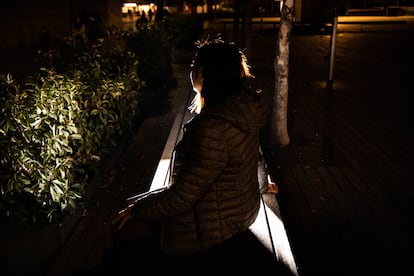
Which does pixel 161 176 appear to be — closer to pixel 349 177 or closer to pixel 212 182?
pixel 212 182

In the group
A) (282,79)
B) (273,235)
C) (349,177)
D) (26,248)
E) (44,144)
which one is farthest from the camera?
(282,79)

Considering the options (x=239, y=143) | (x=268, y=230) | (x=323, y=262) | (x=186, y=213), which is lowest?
(x=323, y=262)

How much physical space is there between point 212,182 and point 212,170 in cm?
8

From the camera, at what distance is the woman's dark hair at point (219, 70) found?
225 cm

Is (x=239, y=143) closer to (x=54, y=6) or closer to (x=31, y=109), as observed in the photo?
(x=31, y=109)

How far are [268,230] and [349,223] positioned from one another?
6.27ft

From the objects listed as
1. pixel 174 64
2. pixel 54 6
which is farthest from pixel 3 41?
pixel 174 64

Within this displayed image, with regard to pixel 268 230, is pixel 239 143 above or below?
above

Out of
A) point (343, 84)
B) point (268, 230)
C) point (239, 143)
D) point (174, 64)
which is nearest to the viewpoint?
point (239, 143)

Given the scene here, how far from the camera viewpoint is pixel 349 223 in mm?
4516

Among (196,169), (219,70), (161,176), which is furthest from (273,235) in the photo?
(161,176)

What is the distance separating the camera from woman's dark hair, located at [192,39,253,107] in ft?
7.39

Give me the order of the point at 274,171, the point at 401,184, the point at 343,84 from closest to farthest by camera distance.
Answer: the point at 401,184
the point at 274,171
the point at 343,84

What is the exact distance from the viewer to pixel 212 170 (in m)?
2.16
